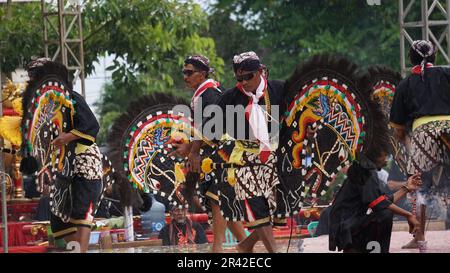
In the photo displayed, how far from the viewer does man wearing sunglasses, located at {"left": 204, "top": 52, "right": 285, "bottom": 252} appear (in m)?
10.4

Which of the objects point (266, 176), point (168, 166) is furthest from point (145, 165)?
point (266, 176)

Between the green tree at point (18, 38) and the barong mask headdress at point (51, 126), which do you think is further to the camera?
the green tree at point (18, 38)

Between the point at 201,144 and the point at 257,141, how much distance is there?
0.73 m

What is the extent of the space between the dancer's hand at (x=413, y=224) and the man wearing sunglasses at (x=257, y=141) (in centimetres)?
108

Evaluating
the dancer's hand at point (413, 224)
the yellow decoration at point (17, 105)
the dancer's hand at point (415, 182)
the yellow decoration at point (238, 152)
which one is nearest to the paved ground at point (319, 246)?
the dancer's hand at point (413, 224)

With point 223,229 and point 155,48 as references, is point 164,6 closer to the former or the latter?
point 155,48

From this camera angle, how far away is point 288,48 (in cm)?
A: 2814

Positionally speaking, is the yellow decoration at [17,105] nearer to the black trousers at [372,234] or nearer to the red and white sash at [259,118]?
the red and white sash at [259,118]

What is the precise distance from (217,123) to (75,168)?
1.36m

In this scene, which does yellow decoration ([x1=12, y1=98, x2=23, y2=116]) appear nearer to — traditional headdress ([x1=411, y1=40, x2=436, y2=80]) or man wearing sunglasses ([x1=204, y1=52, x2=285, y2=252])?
man wearing sunglasses ([x1=204, y1=52, x2=285, y2=252])

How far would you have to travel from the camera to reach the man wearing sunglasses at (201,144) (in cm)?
1102

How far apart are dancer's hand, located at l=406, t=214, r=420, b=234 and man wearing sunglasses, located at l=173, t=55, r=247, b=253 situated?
4.55 ft

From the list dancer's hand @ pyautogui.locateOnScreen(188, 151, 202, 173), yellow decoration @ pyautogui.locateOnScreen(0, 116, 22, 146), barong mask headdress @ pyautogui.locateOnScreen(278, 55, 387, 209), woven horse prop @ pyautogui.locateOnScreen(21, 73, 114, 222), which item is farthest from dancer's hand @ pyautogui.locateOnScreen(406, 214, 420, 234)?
yellow decoration @ pyautogui.locateOnScreen(0, 116, 22, 146)

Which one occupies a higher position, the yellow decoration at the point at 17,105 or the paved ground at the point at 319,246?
the yellow decoration at the point at 17,105
